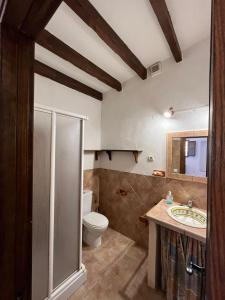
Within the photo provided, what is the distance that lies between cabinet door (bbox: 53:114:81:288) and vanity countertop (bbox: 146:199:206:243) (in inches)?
31.4

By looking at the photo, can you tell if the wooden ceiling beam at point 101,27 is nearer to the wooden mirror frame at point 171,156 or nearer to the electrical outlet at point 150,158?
the wooden mirror frame at point 171,156

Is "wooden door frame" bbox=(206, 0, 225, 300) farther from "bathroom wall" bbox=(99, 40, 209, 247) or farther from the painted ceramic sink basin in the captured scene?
"bathroom wall" bbox=(99, 40, 209, 247)

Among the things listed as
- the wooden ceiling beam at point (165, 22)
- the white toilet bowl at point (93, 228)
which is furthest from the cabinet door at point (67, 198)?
the wooden ceiling beam at point (165, 22)

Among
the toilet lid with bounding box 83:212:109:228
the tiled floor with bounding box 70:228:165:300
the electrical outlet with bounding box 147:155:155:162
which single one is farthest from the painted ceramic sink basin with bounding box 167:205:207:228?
the toilet lid with bounding box 83:212:109:228

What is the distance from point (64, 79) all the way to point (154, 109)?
1.43 meters

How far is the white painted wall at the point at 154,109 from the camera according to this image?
1.76 m

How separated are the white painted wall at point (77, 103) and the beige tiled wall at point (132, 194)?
15.8 inches

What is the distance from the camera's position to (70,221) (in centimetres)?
152

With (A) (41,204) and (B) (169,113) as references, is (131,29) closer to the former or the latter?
(B) (169,113)

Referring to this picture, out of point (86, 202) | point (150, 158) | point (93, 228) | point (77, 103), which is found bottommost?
point (93, 228)

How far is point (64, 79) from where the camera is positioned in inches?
89.7

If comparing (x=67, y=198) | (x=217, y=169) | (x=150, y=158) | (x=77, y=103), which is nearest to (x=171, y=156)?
(x=150, y=158)

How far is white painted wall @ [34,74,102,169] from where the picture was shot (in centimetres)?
206

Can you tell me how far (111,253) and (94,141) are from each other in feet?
5.89
